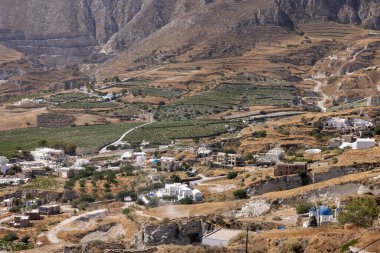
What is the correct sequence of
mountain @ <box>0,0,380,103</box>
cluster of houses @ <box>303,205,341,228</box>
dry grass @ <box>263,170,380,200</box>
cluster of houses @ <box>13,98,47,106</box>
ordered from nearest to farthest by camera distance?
cluster of houses @ <box>303,205,341,228</box> < dry grass @ <box>263,170,380,200</box> < cluster of houses @ <box>13,98,47,106</box> < mountain @ <box>0,0,380,103</box>

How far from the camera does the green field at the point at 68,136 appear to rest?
8312 cm

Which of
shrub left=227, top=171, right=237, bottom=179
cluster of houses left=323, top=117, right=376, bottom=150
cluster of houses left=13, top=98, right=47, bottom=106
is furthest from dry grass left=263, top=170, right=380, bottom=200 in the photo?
cluster of houses left=13, top=98, right=47, bottom=106

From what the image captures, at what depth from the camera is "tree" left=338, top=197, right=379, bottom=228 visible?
30.5m

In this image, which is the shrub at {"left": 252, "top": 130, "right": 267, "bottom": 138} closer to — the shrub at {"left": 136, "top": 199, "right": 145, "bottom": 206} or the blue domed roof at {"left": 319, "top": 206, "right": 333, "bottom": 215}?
the shrub at {"left": 136, "top": 199, "right": 145, "bottom": 206}

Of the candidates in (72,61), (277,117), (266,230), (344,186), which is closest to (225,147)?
(277,117)

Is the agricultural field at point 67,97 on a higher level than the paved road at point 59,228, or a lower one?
higher

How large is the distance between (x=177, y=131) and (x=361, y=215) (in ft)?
188

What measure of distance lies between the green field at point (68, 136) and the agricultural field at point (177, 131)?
9.00 ft

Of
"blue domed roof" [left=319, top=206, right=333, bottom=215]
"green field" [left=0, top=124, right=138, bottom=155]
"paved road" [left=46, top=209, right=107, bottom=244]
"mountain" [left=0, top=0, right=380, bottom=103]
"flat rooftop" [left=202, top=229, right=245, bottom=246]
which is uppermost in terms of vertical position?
"mountain" [left=0, top=0, right=380, bottom=103]

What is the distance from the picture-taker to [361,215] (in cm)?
3084

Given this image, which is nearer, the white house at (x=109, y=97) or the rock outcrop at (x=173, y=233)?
the rock outcrop at (x=173, y=233)

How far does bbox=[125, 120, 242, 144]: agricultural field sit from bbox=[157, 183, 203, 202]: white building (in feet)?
99.8

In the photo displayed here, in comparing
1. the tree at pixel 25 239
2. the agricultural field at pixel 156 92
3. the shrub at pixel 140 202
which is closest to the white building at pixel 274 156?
the shrub at pixel 140 202

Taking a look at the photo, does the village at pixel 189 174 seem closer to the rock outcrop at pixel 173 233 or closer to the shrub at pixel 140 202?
the shrub at pixel 140 202
